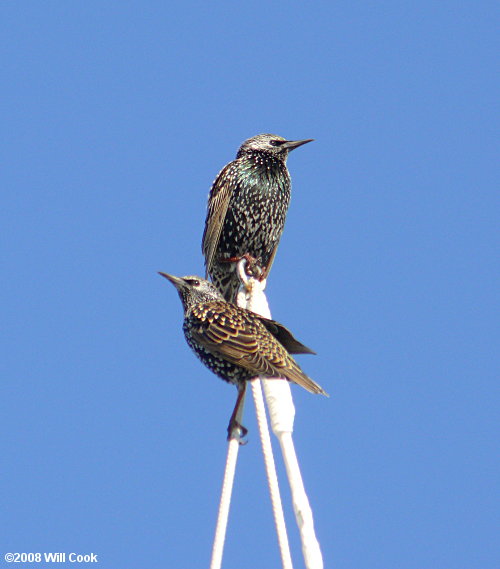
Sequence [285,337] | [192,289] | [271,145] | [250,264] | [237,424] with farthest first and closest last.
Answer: [271,145] → [250,264] → [192,289] → [285,337] → [237,424]

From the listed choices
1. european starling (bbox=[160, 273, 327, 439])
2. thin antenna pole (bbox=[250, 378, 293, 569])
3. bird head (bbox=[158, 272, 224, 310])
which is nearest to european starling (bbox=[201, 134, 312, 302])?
bird head (bbox=[158, 272, 224, 310])

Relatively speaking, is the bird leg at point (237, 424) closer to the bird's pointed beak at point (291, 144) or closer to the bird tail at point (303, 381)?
the bird tail at point (303, 381)

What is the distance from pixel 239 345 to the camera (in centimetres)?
567

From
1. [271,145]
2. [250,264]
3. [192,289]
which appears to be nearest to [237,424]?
[192,289]

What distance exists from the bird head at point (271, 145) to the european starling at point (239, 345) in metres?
2.05

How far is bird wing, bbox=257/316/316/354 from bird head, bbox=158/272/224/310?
50 centimetres

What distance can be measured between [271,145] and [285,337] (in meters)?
2.44

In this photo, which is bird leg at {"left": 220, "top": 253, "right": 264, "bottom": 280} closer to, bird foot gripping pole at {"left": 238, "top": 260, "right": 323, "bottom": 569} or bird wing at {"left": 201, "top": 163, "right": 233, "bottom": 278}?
bird wing at {"left": 201, "top": 163, "right": 233, "bottom": 278}

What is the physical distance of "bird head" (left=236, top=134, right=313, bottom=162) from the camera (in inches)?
312

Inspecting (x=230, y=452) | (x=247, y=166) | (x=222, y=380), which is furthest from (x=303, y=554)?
(x=247, y=166)

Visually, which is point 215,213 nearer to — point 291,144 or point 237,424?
point 291,144

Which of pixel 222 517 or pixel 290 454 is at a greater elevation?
pixel 290 454

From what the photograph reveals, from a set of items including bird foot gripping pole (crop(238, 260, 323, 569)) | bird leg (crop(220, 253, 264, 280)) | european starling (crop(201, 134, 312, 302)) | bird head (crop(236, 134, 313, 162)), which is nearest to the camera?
bird foot gripping pole (crop(238, 260, 323, 569))

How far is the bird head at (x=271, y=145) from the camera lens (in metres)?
7.93
